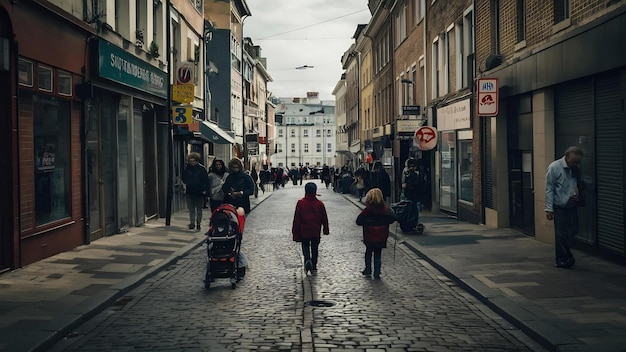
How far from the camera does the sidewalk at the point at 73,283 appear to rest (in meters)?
7.42

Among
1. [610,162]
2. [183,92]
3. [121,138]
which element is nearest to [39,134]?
[121,138]

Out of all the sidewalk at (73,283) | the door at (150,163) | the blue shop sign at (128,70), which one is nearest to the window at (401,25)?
the blue shop sign at (128,70)

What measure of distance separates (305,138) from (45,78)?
130 m

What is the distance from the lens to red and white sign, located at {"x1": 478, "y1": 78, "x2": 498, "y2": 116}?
16.5 metres

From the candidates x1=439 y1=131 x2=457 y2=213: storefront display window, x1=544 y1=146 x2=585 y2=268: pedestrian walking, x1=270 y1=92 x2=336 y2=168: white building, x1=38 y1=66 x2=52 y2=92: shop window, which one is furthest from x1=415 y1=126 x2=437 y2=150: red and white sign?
x1=270 y1=92 x2=336 y2=168: white building

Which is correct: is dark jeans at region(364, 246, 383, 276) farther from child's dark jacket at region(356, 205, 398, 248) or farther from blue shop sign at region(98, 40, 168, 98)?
blue shop sign at region(98, 40, 168, 98)

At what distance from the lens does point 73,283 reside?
33.9 feet

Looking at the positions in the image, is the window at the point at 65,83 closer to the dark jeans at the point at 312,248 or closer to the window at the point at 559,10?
the dark jeans at the point at 312,248

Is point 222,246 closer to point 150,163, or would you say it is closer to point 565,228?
point 565,228

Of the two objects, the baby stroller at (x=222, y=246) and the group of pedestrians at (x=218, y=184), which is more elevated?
the group of pedestrians at (x=218, y=184)

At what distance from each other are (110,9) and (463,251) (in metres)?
9.85

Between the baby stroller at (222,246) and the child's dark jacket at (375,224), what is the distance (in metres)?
1.97

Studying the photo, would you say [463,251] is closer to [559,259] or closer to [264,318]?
[559,259]

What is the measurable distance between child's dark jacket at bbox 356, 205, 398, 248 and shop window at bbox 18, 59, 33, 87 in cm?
585
